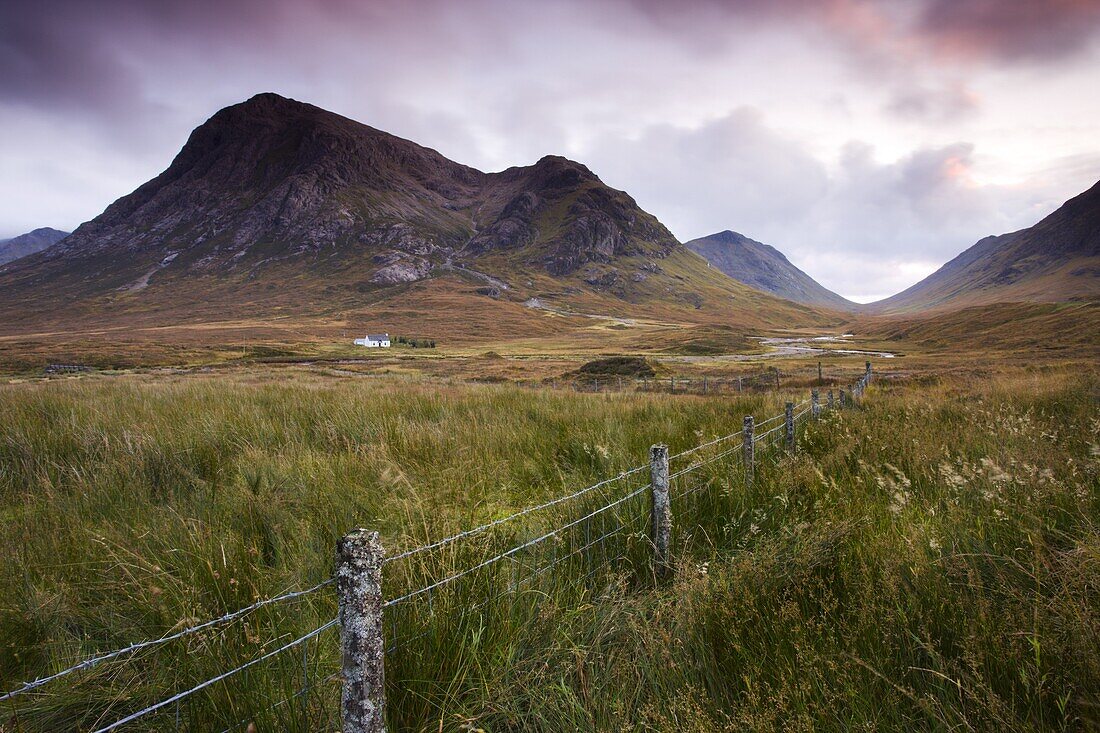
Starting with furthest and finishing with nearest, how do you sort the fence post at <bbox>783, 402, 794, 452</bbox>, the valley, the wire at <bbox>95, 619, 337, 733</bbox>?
the fence post at <bbox>783, 402, 794, 452</bbox>, the valley, the wire at <bbox>95, 619, 337, 733</bbox>

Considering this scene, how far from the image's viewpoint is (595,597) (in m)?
3.19

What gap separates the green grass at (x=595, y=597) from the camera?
76.6 inches

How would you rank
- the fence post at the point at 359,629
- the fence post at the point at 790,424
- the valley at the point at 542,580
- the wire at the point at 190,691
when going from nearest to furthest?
the wire at the point at 190,691 → the fence post at the point at 359,629 → the valley at the point at 542,580 → the fence post at the point at 790,424

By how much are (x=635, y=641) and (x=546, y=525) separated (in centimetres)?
146

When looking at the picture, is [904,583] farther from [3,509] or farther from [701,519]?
[3,509]

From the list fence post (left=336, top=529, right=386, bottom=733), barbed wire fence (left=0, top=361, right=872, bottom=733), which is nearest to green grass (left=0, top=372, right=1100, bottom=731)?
barbed wire fence (left=0, top=361, right=872, bottom=733)

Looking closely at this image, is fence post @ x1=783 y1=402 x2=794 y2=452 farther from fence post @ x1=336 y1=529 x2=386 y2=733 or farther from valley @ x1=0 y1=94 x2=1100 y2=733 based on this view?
fence post @ x1=336 y1=529 x2=386 y2=733

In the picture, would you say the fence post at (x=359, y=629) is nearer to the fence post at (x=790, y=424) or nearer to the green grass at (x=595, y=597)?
the green grass at (x=595, y=597)

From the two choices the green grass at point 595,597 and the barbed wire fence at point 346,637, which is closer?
the barbed wire fence at point 346,637

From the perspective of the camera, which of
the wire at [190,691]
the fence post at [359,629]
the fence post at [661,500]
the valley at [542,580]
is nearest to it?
the wire at [190,691]

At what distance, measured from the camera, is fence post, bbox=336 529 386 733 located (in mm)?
1638

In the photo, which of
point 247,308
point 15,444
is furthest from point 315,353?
point 247,308

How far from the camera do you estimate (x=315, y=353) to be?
7231 centimetres

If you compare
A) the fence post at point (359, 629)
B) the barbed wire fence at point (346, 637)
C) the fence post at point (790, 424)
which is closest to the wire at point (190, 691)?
the barbed wire fence at point (346, 637)
